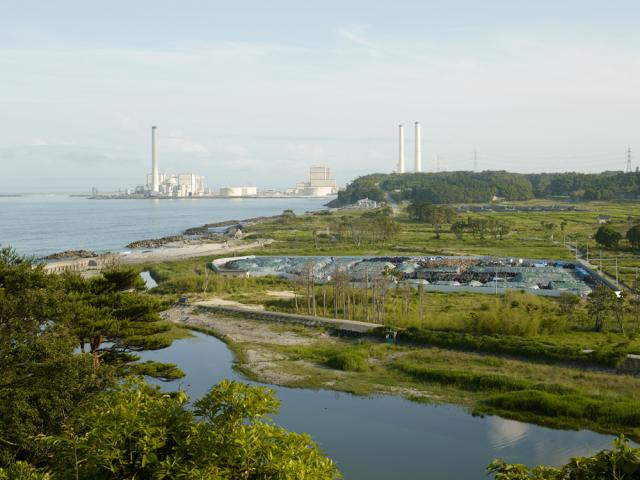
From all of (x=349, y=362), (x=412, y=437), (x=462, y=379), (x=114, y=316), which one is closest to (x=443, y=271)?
(x=349, y=362)

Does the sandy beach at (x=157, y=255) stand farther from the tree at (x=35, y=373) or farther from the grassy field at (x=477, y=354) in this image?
the tree at (x=35, y=373)

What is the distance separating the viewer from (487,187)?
109500 mm

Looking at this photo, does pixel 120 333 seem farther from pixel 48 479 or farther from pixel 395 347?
pixel 395 347

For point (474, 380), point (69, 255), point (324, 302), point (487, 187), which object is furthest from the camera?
point (487, 187)

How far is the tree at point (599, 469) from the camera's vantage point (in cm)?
611

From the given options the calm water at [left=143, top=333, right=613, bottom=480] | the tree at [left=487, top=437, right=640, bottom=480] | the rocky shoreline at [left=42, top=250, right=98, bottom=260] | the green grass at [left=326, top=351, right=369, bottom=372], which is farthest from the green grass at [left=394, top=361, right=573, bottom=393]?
the rocky shoreline at [left=42, top=250, right=98, bottom=260]

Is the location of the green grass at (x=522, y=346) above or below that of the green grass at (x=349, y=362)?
above

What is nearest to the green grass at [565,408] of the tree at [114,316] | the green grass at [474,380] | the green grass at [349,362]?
the green grass at [474,380]

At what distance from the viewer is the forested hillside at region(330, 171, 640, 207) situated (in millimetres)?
92750

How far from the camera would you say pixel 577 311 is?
24438 mm

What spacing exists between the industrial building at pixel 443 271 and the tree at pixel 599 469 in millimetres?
20713

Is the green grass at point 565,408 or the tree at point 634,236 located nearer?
the green grass at point 565,408

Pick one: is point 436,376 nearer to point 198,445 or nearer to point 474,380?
point 474,380

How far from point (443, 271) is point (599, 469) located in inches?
1160
